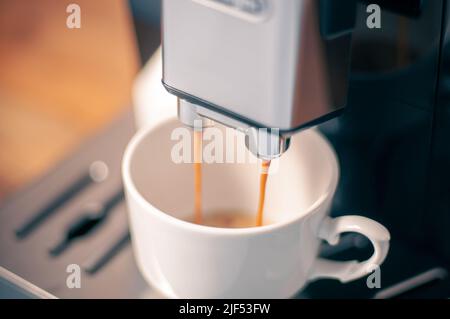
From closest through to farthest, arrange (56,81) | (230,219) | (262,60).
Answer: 1. (262,60)
2. (230,219)
3. (56,81)

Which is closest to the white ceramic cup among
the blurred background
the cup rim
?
the cup rim

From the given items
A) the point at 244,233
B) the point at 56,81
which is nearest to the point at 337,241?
the point at 244,233

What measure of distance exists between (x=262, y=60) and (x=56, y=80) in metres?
0.51

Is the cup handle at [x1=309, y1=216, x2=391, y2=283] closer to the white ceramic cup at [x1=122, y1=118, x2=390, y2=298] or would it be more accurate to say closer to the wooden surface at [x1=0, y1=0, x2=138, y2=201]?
the white ceramic cup at [x1=122, y1=118, x2=390, y2=298]

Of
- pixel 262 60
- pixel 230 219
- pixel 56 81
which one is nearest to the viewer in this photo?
pixel 262 60

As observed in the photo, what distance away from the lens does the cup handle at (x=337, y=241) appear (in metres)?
0.38

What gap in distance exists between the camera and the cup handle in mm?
379

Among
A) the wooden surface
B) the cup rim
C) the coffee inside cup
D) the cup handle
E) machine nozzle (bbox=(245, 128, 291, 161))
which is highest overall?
machine nozzle (bbox=(245, 128, 291, 161))

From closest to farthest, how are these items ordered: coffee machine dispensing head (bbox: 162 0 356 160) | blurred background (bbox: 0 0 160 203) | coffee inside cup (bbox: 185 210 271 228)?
1. coffee machine dispensing head (bbox: 162 0 356 160)
2. coffee inside cup (bbox: 185 210 271 228)
3. blurred background (bbox: 0 0 160 203)

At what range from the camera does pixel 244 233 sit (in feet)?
1.19

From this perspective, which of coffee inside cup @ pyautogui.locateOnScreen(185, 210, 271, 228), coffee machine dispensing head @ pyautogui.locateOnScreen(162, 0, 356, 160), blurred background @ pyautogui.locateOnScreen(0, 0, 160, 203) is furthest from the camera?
blurred background @ pyautogui.locateOnScreen(0, 0, 160, 203)

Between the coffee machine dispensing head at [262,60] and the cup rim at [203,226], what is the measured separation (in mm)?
49

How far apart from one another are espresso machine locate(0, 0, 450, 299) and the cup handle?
21 mm

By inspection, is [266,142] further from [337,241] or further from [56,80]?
[56,80]
